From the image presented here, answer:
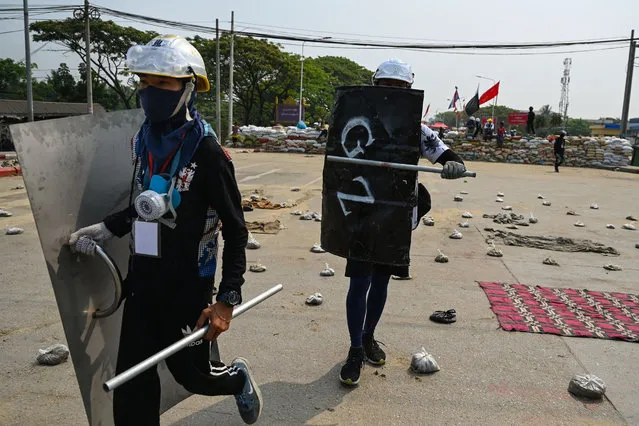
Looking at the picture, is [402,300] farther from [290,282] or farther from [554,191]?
[554,191]

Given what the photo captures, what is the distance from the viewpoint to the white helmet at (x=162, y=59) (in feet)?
6.04

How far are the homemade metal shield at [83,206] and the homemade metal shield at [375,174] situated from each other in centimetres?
110

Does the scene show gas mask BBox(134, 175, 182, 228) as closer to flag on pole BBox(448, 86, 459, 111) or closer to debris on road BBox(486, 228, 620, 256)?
debris on road BBox(486, 228, 620, 256)

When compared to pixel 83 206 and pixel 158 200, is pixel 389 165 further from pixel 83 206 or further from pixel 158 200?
pixel 83 206

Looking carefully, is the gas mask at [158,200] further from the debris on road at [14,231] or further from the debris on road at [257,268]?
the debris on road at [14,231]

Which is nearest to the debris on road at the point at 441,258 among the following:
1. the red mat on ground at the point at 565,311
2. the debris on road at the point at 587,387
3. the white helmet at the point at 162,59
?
the red mat on ground at the point at 565,311

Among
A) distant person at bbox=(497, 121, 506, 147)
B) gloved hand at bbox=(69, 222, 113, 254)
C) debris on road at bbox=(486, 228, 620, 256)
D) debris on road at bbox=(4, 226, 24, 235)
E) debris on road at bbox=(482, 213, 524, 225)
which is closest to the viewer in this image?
gloved hand at bbox=(69, 222, 113, 254)

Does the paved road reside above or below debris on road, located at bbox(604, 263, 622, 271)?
below

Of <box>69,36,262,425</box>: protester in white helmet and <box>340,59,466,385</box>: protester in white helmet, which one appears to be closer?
<box>69,36,262,425</box>: protester in white helmet

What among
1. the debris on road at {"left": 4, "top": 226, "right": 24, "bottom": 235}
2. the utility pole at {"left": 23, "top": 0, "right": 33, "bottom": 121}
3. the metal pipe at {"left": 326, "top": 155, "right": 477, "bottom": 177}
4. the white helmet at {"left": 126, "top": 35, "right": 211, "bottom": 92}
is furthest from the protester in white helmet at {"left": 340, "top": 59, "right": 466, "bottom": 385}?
the utility pole at {"left": 23, "top": 0, "right": 33, "bottom": 121}

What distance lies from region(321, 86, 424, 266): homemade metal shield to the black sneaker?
0.54 meters

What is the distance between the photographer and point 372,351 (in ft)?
10.5

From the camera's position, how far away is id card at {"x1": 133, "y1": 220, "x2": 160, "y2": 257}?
190 centimetres

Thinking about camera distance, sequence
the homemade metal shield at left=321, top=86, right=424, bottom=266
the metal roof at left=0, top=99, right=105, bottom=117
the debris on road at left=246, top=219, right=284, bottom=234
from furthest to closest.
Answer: the metal roof at left=0, top=99, right=105, bottom=117 → the debris on road at left=246, top=219, right=284, bottom=234 → the homemade metal shield at left=321, top=86, right=424, bottom=266
